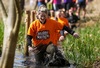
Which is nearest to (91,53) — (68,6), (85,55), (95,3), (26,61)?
(85,55)

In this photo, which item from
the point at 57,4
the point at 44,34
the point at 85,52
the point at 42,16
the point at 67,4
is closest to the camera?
the point at 85,52

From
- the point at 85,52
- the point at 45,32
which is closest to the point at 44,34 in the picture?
the point at 45,32

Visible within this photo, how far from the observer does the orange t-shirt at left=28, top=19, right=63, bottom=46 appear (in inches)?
439

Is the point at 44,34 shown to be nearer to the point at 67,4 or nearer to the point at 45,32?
the point at 45,32

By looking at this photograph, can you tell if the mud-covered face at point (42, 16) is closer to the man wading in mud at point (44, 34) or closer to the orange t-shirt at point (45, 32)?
the man wading in mud at point (44, 34)

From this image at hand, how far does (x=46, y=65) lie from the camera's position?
11289 millimetres

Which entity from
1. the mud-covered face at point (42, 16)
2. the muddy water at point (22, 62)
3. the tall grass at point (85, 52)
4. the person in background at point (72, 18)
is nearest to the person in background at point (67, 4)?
the person in background at point (72, 18)

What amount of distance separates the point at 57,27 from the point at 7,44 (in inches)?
112

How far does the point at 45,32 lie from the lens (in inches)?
443

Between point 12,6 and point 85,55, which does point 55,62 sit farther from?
point 12,6

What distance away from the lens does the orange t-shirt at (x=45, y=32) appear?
11.1 metres

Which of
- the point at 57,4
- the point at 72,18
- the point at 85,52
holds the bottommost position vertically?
the point at 85,52

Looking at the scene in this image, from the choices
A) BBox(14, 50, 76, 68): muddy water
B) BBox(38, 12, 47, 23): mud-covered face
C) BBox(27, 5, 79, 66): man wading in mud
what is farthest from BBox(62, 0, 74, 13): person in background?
BBox(38, 12, 47, 23): mud-covered face

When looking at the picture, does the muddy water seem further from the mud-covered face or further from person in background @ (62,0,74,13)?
person in background @ (62,0,74,13)
